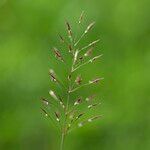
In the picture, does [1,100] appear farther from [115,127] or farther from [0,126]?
[115,127]

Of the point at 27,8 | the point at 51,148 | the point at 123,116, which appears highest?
the point at 27,8

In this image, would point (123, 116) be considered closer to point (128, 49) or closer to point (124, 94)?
point (124, 94)

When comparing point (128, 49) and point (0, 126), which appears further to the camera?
point (128, 49)

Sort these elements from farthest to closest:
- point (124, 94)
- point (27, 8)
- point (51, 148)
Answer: point (27, 8) < point (124, 94) < point (51, 148)

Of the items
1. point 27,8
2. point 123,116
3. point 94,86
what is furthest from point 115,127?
point 27,8

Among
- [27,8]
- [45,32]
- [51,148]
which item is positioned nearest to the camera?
[51,148]

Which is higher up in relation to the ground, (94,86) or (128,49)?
(128,49)

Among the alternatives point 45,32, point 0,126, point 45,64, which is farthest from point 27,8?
point 0,126
